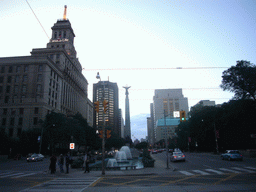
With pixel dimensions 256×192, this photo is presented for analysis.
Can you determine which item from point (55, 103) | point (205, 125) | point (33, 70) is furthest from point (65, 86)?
point (205, 125)

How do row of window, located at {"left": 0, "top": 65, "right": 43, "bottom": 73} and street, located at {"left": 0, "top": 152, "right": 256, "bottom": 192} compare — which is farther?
row of window, located at {"left": 0, "top": 65, "right": 43, "bottom": 73}

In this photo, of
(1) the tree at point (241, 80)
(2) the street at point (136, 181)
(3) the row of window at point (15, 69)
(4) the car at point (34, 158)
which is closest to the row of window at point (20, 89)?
(3) the row of window at point (15, 69)

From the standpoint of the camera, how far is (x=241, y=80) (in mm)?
46031

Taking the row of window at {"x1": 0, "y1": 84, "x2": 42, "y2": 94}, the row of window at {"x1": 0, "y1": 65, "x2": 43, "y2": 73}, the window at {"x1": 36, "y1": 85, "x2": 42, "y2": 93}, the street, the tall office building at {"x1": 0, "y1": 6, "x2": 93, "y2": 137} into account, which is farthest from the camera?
the row of window at {"x1": 0, "y1": 65, "x2": 43, "y2": 73}

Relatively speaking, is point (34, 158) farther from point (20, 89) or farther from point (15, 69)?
point (15, 69)

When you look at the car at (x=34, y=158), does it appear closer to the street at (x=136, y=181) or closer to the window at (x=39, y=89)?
the street at (x=136, y=181)

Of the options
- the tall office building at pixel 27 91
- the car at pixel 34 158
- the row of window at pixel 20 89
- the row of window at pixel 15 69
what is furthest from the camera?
the row of window at pixel 15 69

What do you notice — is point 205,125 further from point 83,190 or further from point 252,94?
point 83,190

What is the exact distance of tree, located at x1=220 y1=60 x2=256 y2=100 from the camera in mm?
44372

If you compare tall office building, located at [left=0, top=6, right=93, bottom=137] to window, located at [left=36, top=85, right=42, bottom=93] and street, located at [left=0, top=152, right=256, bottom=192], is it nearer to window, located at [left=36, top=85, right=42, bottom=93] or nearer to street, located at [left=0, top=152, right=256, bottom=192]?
window, located at [left=36, top=85, right=42, bottom=93]

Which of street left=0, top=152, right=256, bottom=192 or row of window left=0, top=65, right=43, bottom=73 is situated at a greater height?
row of window left=0, top=65, right=43, bottom=73

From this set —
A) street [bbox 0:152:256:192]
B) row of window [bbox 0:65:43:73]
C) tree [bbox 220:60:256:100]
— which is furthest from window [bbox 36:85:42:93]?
tree [bbox 220:60:256:100]

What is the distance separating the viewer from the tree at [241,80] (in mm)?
44372

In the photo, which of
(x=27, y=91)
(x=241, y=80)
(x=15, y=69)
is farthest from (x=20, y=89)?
(x=241, y=80)
